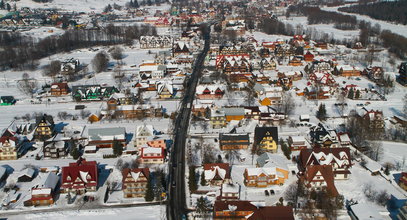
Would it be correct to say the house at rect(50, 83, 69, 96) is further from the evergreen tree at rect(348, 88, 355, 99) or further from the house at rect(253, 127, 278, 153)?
the evergreen tree at rect(348, 88, 355, 99)

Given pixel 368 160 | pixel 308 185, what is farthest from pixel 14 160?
pixel 368 160

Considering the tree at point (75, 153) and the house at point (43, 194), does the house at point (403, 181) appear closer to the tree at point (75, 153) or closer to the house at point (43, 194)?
the house at point (43, 194)

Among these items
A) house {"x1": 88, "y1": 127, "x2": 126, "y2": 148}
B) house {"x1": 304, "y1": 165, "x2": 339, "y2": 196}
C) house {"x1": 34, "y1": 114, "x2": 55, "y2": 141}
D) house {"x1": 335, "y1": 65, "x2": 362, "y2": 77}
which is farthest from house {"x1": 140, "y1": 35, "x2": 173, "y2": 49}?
house {"x1": 304, "y1": 165, "x2": 339, "y2": 196}

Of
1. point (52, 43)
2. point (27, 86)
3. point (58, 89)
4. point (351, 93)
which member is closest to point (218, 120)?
point (351, 93)

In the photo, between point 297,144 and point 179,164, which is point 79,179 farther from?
point 297,144

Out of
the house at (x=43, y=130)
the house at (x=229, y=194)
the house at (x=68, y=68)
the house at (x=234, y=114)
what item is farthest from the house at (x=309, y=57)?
the house at (x=43, y=130)

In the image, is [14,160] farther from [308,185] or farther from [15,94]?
Answer: [308,185]
